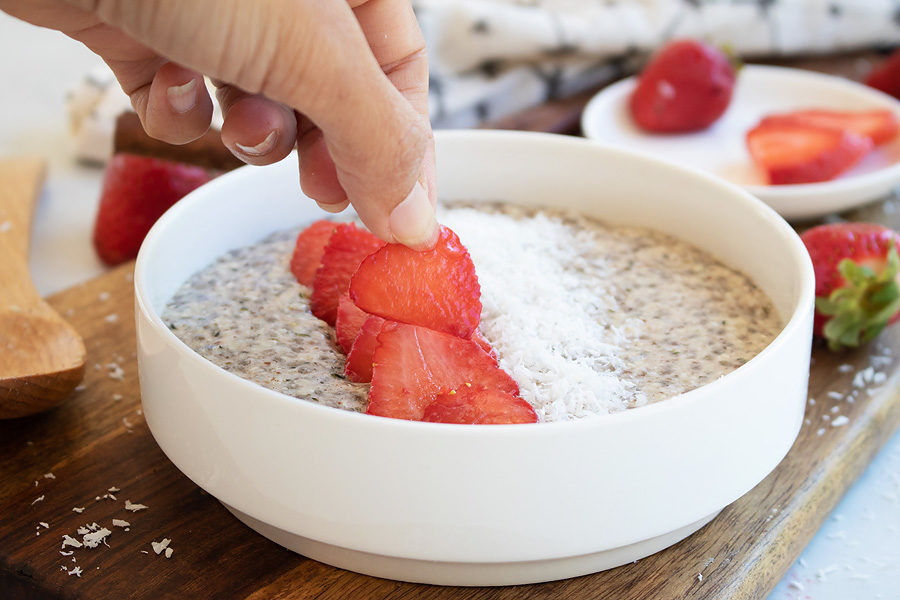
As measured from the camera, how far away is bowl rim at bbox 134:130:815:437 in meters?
0.78

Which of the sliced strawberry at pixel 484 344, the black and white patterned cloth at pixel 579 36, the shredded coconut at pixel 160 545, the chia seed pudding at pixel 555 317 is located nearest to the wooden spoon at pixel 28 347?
the chia seed pudding at pixel 555 317

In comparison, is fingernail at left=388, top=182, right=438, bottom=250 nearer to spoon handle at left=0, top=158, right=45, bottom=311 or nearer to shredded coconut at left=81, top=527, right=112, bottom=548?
shredded coconut at left=81, top=527, right=112, bottom=548

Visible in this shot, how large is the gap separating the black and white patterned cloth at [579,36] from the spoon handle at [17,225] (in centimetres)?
77

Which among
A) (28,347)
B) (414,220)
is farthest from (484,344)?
(28,347)

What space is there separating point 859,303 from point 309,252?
2.43ft

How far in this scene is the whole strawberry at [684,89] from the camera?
2.04 meters

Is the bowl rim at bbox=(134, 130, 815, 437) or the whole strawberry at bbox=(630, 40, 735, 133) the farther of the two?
the whole strawberry at bbox=(630, 40, 735, 133)

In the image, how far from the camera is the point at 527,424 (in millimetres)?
802

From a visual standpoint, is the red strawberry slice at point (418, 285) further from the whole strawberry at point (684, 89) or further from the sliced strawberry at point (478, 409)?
the whole strawberry at point (684, 89)

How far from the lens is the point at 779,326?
1136 mm

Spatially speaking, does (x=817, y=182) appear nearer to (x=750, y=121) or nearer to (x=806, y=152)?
(x=806, y=152)

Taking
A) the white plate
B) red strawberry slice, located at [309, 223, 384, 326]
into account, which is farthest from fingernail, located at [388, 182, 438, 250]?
the white plate

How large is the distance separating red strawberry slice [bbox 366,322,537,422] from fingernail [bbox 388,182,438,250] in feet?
0.31

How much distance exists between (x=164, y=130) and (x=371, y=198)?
34 cm
